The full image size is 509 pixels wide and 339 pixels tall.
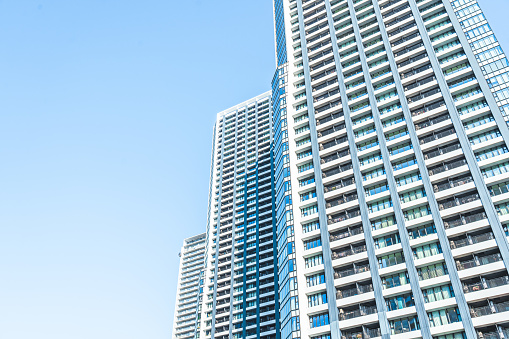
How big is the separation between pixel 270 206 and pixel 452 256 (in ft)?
216

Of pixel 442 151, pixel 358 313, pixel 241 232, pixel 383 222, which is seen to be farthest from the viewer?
pixel 241 232

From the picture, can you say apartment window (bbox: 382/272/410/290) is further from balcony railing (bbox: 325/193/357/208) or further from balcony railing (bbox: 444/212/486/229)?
balcony railing (bbox: 325/193/357/208)

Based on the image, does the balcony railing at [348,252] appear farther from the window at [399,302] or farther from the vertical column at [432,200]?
the vertical column at [432,200]

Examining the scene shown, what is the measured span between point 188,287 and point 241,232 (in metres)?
53.6

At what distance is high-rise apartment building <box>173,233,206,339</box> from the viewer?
481ft

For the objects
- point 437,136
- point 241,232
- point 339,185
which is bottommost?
point 339,185

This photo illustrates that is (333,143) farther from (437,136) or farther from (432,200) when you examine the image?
(432,200)

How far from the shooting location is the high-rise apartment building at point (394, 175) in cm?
5138

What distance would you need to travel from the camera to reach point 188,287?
159 meters

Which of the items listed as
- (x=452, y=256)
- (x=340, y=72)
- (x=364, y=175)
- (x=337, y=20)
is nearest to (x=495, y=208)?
(x=452, y=256)

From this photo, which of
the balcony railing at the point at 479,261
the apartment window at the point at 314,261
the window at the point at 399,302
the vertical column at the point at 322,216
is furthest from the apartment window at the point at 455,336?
the apartment window at the point at 314,261

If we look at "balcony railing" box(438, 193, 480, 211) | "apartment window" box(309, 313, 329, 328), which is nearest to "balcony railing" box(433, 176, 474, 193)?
"balcony railing" box(438, 193, 480, 211)

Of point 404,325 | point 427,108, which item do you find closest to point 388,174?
point 427,108

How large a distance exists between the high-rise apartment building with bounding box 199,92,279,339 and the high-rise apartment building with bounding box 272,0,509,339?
33084 mm
